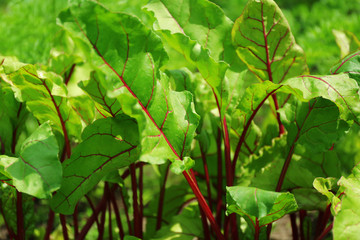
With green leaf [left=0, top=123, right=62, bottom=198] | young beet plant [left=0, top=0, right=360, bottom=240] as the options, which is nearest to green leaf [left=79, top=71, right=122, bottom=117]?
young beet plant [left=0, top=0, right=360, bottom=240]

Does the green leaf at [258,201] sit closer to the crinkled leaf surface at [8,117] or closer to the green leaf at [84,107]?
the green leaf at [84,107]

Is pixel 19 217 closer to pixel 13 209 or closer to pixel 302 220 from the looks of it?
pixel 13 209

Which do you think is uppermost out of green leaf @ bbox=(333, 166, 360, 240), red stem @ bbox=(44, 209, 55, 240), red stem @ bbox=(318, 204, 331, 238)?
green leaf @ bbox=(333, 166, 360, 240)

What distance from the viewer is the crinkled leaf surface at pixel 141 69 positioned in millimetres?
691

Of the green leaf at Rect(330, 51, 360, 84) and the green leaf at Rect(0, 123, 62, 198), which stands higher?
the green leaf at Rect(330, 51, 360, 84)

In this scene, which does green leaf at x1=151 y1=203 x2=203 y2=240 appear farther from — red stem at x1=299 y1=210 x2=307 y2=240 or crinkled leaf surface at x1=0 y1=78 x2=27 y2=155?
crinkled leaf surface at x1=0 y1=78 x2=27 y2=155

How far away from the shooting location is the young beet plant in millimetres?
717

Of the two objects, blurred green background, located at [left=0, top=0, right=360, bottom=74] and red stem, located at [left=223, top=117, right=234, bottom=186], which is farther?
blurred green background, located at [left=0, top=0, right=360, bottom=74]

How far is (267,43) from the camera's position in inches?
38.4

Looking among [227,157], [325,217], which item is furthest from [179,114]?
[325,217]

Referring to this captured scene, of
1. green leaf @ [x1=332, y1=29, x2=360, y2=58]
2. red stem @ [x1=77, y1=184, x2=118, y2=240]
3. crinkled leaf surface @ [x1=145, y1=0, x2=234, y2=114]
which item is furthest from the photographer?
green leaf @ [x1=332, y1=29, x2=360, y2=58]

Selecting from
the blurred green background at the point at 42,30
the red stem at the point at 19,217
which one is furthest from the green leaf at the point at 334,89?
the blurred green background at the point at 42,30

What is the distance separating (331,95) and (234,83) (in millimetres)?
269

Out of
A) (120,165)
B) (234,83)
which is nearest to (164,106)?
(120,165)
